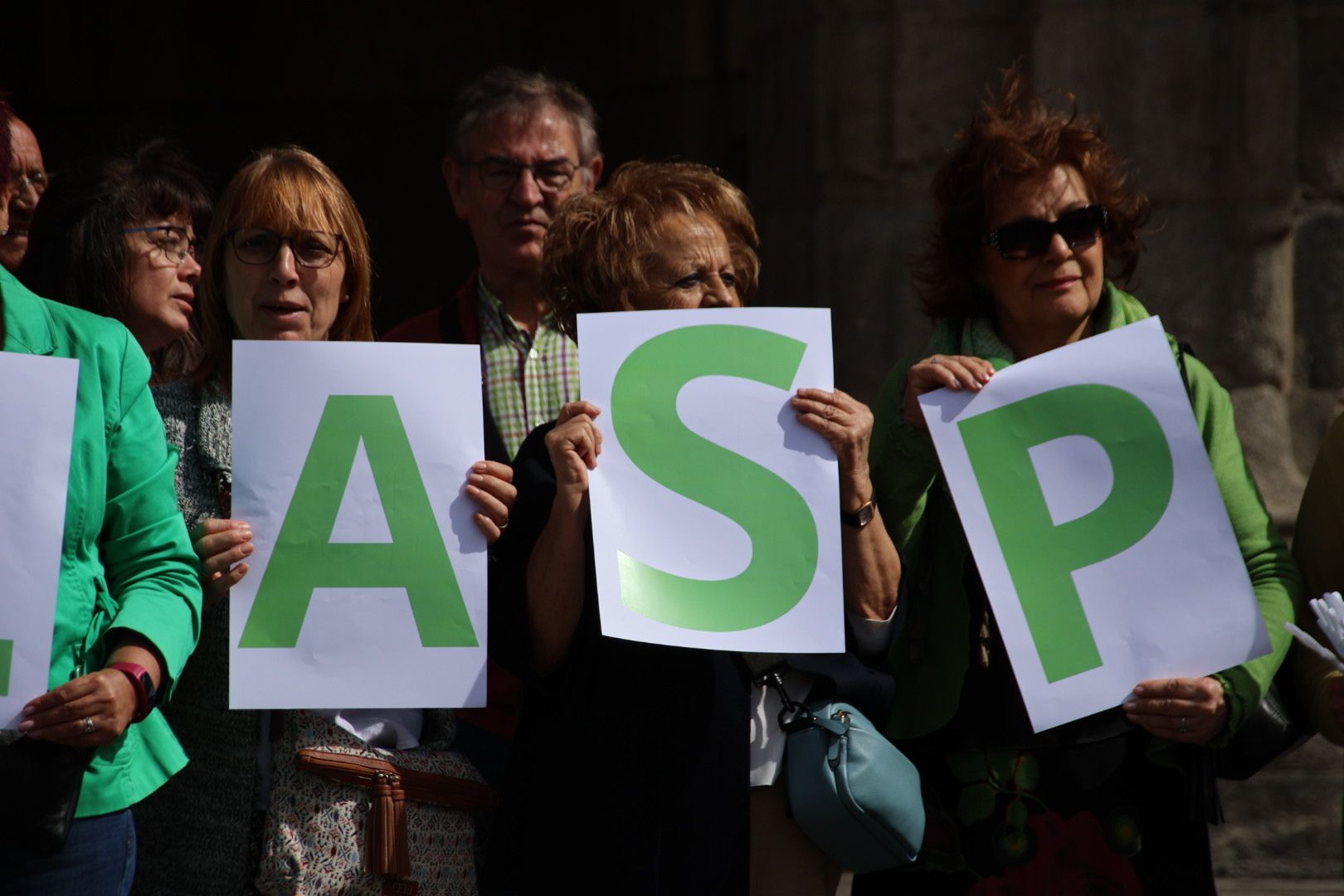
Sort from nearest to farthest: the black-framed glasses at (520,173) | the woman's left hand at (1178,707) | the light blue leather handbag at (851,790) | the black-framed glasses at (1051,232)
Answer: the light blue leather handbag at (851,790)
the woman's left hand at (1178,707)
the black-framed glasses at (1051,232)
the black-framed glasses at (520,173)

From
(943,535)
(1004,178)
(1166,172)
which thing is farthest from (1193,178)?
(943,535)

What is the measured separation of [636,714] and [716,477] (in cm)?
40

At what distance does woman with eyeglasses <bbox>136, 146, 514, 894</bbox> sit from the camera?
105 inches

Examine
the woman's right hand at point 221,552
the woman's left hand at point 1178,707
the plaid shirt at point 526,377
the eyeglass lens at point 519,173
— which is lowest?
the woman's left hand at point 1178,707

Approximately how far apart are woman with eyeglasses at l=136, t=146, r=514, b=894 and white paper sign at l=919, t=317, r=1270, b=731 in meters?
0.81

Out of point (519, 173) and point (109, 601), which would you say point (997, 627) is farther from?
point (519, 173)

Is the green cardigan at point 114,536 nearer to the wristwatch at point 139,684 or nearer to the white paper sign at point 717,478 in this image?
the wristwatch at point 139,684

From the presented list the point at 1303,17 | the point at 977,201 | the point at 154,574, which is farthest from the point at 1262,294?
the point at 154,574

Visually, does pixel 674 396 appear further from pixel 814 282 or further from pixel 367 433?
pixel 814 282

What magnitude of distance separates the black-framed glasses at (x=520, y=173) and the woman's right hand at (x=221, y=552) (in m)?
1.38

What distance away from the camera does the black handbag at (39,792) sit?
7.59 feet

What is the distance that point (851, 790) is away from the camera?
8.55 feet

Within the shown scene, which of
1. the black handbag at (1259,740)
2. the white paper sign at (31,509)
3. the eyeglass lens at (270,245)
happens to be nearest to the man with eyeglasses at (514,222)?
the eyeglass lens at (270,245)

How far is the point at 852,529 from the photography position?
9.00ft
